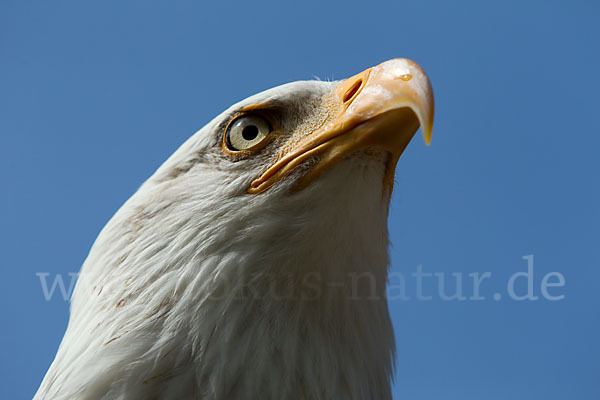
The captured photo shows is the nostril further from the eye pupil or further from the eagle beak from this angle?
the eye pupil

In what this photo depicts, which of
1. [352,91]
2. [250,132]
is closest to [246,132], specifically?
[250,132]

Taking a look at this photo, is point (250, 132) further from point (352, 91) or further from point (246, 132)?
point (352, 91)

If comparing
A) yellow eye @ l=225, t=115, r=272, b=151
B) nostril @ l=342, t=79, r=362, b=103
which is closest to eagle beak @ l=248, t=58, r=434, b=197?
nostril @ l=342, t=79, r=362, b=103

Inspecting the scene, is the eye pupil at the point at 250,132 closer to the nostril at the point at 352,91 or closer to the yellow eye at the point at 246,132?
the yellow eye at the point at 246,132

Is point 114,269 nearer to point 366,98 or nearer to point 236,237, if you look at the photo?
point 236,237

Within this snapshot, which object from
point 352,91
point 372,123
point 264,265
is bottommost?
point 264,265
